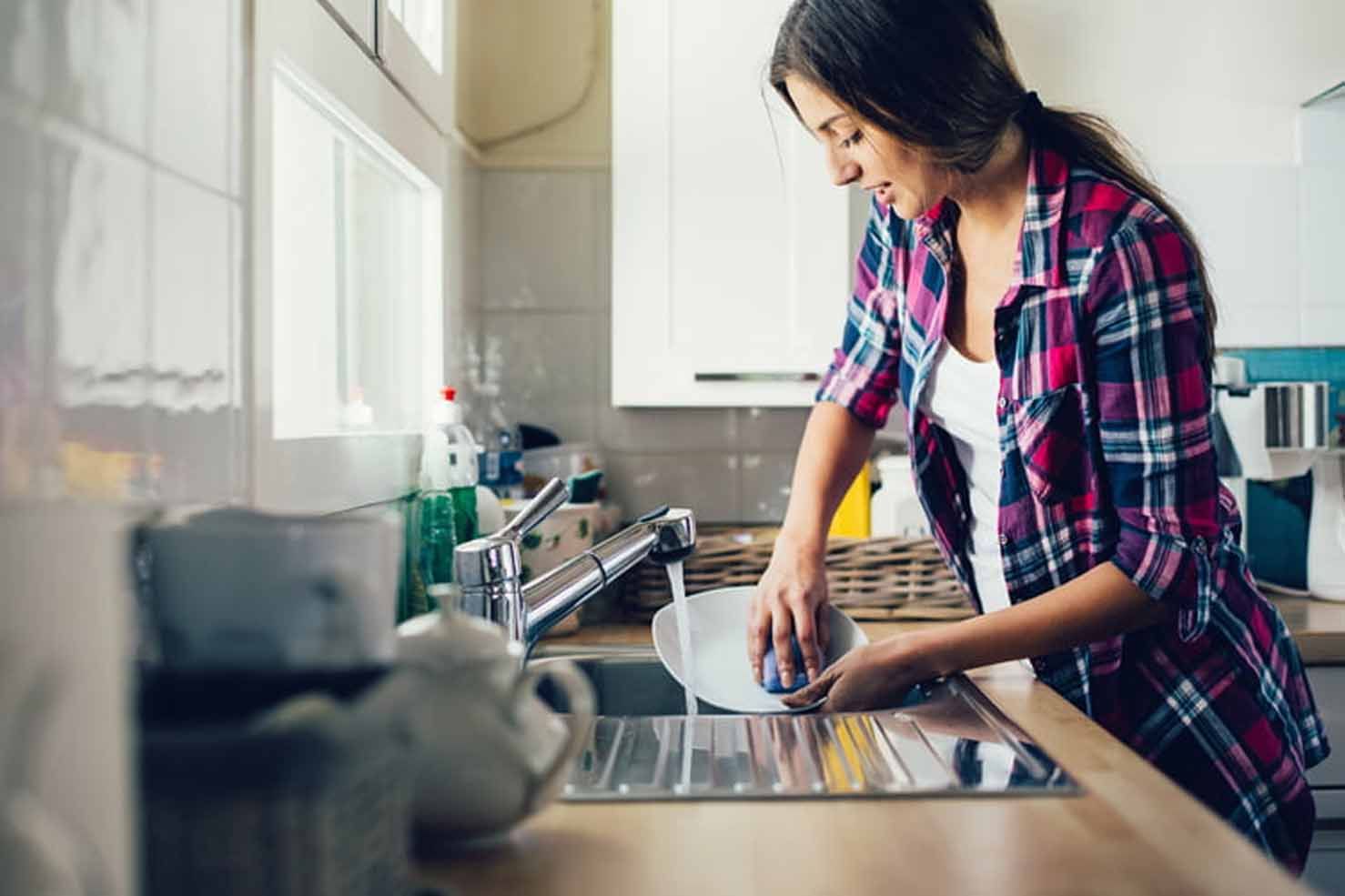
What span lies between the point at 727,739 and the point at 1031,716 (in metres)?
0.28

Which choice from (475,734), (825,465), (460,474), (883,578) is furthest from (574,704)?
(883,578)

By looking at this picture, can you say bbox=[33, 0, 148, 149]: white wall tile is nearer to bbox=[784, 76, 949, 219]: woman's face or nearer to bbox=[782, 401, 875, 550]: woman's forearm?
bbox=[784, 76, 949, 219]: woman's face

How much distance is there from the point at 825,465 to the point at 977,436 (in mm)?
204

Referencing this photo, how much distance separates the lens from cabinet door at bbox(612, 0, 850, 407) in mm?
2184

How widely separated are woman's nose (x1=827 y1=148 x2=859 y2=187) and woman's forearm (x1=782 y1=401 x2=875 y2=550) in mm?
348

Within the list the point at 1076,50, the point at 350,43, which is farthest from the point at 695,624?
Answer: the point at 1076,50

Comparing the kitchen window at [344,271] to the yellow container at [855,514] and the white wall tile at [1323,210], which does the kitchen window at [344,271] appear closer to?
the yellow container at [855,514]

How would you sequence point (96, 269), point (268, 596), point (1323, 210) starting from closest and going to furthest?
point (268, 596) → point (96, 269) → point (1323, 210)

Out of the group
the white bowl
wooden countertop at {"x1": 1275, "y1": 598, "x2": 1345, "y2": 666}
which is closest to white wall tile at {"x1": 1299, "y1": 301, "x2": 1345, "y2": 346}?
wooden countertop at {"x1": 1275, "y1": 598, "x2": 1345, "y2": 666}

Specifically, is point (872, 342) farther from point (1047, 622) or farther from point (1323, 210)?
point (1323, 210)

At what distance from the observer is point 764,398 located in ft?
7.28

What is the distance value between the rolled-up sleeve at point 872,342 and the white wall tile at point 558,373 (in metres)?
0.92

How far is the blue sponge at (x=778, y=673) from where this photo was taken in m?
1.43

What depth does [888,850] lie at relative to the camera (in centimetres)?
79
